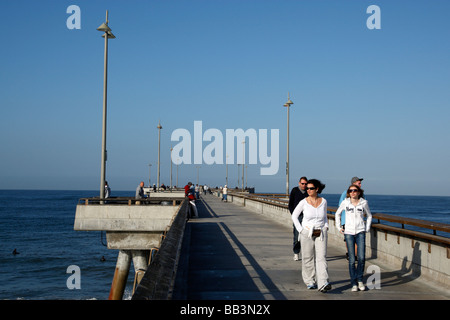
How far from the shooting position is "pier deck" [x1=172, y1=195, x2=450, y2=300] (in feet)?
25.1

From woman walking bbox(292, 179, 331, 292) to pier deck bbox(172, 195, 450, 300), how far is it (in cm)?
26

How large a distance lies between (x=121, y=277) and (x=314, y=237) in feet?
59.7

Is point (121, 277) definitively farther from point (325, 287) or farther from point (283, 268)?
point (325, 287)

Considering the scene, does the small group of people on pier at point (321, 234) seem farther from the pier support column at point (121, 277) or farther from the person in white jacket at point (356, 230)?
the pier support column at point (121, 277)

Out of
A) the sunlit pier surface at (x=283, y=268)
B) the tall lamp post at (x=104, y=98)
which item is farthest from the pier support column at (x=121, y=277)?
the sunlit pier surface at (x=283, y=268)

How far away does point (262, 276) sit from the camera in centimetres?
934

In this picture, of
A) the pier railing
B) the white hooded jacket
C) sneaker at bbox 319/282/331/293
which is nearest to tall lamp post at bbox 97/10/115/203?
the pier railing

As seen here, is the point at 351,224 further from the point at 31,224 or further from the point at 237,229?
the point at 31,224

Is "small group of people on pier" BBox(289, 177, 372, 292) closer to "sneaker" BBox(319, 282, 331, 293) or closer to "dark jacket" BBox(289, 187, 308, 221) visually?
"sneaker" BBox(319, 282, 331, 293)

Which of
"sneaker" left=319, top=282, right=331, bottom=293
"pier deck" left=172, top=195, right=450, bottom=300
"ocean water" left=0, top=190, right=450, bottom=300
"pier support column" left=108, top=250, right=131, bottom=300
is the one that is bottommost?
"ocean water" left=0, top=190, right=450, bottom=300
